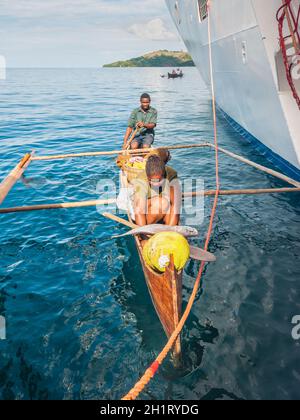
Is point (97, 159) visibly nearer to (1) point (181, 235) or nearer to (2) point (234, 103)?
(2) point (234, 103)

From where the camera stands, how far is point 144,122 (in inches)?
417

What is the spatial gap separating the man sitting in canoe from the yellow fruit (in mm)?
1508

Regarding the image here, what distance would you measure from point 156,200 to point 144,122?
5.70 m

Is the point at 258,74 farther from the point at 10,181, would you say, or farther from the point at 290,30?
the point at 10,181

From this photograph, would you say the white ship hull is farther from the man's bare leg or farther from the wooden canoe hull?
the wooden canoe hull

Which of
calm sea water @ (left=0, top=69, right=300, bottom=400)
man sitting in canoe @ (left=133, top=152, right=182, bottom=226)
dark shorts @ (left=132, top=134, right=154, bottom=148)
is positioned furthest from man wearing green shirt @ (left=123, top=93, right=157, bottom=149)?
man sitting in canoe @ (left=133, top=152, right=182, bottom=226)

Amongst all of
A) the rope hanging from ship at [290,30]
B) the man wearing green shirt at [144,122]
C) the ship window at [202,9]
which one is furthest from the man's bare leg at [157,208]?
the ship window at [202,9]

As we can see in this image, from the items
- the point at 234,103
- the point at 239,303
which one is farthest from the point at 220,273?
the point at 234,103

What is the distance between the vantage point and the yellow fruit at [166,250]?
3.93 m

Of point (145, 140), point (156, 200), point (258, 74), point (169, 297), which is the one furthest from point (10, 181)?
point (258, 74)

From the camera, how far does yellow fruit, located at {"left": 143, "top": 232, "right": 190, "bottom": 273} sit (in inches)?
155

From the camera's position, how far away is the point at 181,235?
165 inches
